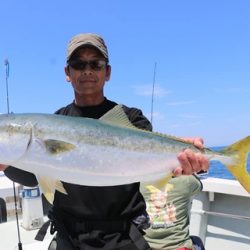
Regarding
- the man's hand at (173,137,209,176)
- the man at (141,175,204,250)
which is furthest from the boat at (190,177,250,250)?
the man's hand at (173,137,209,176)

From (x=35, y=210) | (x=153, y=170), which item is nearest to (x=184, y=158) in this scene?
(x=153, y=170)

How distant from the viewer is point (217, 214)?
23.9 ft

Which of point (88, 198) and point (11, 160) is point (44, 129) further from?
point (88, 198)

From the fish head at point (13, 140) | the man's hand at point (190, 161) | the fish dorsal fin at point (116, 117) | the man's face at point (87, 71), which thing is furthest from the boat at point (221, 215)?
the fish head at point (13, 140)

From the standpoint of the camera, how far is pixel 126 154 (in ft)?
10.1

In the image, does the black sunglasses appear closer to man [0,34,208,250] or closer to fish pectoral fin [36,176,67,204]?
man [0,34,208,250]

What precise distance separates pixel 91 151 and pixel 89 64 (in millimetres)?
1051

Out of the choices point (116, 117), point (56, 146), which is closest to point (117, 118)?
point (116, 117)

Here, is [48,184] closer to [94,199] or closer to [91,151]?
[91,151]

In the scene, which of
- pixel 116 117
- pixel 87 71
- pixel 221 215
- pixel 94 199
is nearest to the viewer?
pixel 116 117

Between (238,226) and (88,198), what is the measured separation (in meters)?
4.70

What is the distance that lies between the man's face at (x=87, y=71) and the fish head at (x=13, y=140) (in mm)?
815

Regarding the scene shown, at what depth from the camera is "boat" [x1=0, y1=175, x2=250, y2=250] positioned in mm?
7188

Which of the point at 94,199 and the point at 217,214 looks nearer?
the point at 94,199
